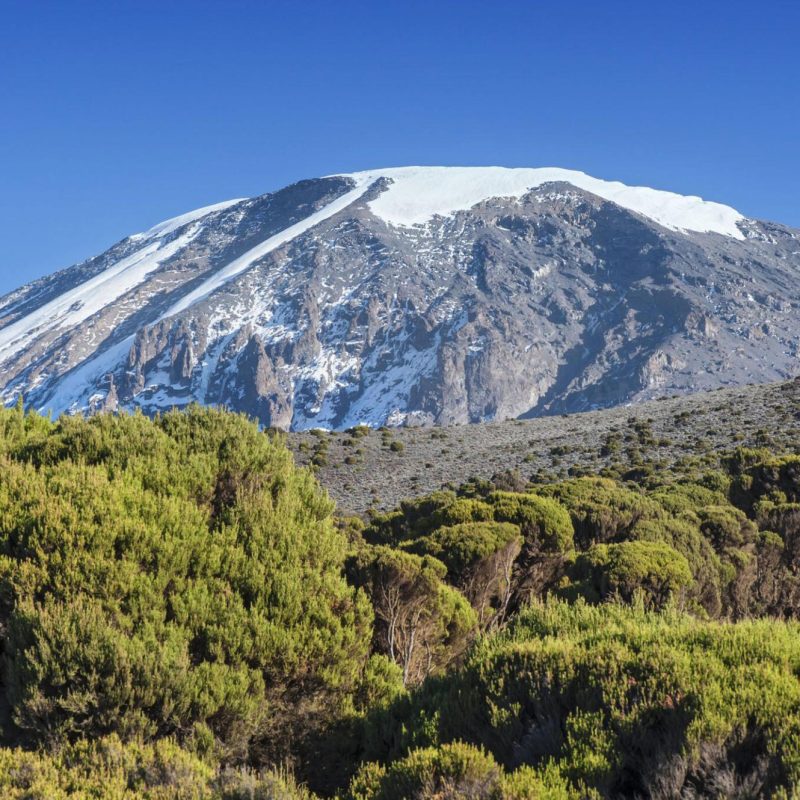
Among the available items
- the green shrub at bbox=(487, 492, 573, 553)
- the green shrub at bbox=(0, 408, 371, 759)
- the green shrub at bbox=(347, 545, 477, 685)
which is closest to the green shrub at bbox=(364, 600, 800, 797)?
the green shrub at bbox=(0, 408, 371, 759)

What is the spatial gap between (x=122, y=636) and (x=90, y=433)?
11.3 feet

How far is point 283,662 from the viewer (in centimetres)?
837

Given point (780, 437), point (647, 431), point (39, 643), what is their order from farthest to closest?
point (647, 431) → point (780, 437) → point (39, 643)

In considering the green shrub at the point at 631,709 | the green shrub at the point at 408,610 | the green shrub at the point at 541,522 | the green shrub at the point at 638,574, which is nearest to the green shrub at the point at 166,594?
the green shrub at the point at 631,709

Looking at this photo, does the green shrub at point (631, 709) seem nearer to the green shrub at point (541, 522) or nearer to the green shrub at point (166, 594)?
the green shrub at point (166, 594)

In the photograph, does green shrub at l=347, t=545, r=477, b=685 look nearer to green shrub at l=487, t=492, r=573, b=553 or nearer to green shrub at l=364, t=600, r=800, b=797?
green shrub at l=364, t=600, r=800, b=797

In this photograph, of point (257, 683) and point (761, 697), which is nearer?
point (761, 697)

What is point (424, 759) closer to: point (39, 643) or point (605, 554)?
point (39, 643)

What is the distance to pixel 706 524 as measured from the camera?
23250 millimetres

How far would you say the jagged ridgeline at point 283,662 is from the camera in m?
5.26

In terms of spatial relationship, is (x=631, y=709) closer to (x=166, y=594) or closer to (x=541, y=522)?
(x=166, y=594)

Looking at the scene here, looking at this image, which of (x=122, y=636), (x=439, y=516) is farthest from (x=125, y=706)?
(x=439, y=516)

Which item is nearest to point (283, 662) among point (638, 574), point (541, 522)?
point (638, 574)

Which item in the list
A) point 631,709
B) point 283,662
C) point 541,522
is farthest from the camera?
point 541,522
